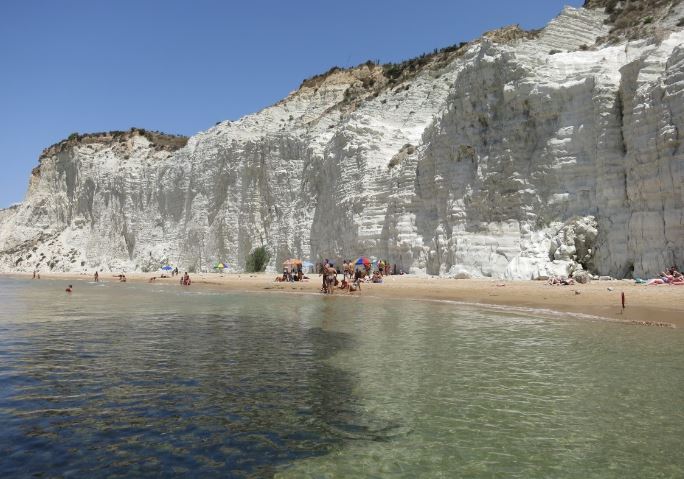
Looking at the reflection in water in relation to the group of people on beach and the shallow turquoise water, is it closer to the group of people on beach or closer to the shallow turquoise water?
the shallow turquoise water

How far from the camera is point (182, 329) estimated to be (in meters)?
12.7

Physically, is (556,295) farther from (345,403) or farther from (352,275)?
(352,275)

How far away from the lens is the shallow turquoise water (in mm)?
4469

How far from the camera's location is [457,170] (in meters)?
28.8

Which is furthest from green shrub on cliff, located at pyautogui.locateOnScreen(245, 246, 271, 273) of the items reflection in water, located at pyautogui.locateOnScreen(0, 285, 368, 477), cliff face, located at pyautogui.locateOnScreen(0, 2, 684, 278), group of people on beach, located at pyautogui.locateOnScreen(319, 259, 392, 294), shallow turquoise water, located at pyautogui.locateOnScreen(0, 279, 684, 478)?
reflection in water, located at pyautogui.locateOnScreen(0, 285, 368, 477)

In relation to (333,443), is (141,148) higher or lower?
higher

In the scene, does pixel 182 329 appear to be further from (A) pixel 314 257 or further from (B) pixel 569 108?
(A) pixel 314 257

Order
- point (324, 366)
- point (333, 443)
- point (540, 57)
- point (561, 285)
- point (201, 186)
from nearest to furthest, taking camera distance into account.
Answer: point (333, 443), point (324, 366), point (561, 285), point (540, 57), point (201, 186)

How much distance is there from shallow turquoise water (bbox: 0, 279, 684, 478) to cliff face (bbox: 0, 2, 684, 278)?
36.7 ft

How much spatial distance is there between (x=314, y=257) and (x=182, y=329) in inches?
1084

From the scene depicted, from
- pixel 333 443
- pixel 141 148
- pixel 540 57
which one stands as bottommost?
pixel 333 443

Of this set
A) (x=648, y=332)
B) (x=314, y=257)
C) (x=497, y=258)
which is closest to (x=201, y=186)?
(x=314, y=257)

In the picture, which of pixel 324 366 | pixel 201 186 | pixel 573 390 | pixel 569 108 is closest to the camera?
pixel 573 390

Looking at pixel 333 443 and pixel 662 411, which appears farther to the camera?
pixel 662 411
